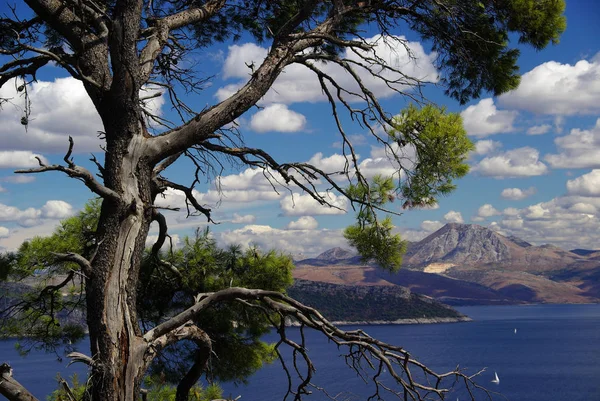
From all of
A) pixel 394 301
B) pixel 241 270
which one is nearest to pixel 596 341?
pixel 394 301

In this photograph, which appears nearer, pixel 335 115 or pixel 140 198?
pixel 140 198

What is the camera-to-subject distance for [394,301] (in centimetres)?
17100

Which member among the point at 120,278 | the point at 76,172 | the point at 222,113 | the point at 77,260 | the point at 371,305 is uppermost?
the point at 222,113

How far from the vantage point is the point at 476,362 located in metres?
88.5

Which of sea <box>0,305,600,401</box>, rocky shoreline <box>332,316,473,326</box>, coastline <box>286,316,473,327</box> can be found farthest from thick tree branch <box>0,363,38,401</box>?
rocky shoreline <box>332,316,473,326</box>

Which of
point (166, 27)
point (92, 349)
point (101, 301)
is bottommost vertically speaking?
point (92, 349)

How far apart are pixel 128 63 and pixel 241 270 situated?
4.68m

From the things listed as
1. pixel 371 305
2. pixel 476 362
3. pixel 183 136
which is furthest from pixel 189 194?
pixel 371 305

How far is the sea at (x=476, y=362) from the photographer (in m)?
60.8

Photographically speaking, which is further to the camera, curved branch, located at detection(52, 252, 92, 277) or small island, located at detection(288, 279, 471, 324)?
small island, located at detection(288, 279, 471, 324)

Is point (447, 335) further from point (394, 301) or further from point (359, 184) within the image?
point (359, 184)

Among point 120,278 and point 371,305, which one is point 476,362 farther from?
point 120,278

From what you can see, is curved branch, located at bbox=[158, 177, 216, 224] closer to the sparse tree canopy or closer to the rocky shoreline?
the sparse tree canopy

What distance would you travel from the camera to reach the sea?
2393 inches
